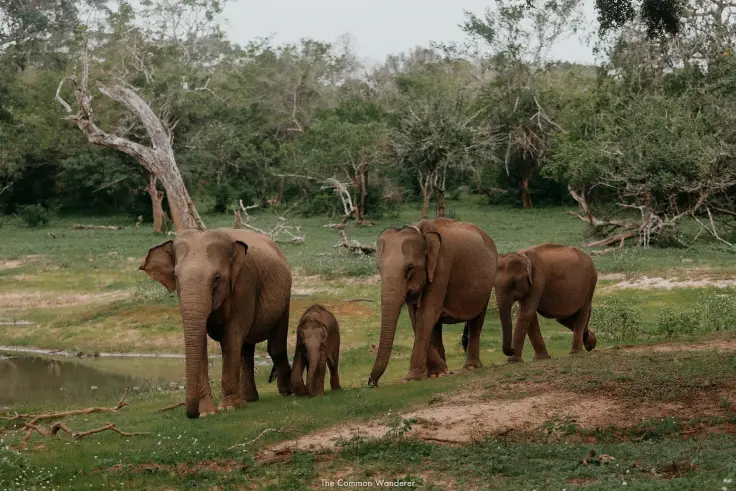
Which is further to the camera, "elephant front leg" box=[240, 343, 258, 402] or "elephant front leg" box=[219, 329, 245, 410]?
"elephant front leg" box=[240, 343, 258, 402]

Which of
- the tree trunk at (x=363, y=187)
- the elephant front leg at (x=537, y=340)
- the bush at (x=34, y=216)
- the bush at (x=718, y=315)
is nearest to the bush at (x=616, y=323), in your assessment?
the bush at (x=718, y=315)

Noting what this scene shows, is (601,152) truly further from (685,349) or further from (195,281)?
(195,281)

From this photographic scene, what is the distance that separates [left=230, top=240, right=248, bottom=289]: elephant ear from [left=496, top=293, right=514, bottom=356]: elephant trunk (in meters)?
4.93

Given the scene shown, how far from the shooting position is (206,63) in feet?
303

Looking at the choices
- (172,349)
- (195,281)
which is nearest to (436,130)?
(172,349)

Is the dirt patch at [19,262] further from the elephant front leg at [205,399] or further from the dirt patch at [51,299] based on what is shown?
the elephant front leg at [205,399]

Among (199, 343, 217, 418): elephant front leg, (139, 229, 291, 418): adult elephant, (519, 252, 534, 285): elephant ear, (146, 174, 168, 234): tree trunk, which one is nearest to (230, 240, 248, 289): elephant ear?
(139, 229, 291, 418): adult elephant

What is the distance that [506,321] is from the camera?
54.4ft

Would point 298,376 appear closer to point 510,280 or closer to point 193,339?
point 193,339

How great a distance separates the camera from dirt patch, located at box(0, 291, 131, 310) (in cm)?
2959

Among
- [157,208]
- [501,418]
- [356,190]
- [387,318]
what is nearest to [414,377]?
[387,318]

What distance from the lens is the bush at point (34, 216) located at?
178 ft

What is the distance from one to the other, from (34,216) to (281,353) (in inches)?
1648

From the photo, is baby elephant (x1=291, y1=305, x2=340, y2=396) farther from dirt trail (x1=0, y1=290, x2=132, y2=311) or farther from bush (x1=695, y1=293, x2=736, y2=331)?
dirt trail (x1=0, y1=290, x2=132, y2=311)
